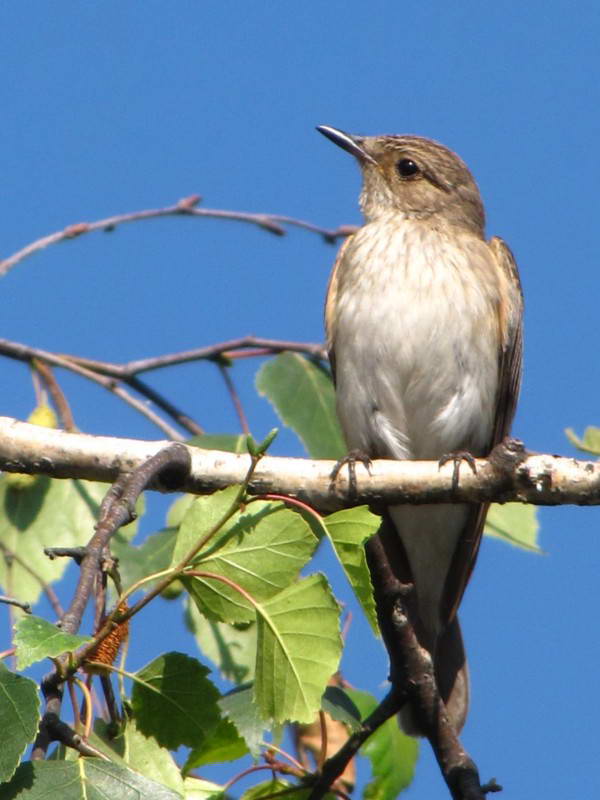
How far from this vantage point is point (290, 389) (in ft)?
19.0

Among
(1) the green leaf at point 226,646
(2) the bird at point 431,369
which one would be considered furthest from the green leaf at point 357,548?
(2) the bird at point 431,369

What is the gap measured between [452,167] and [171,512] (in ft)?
9.64

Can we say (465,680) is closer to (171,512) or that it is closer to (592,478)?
(171,512)

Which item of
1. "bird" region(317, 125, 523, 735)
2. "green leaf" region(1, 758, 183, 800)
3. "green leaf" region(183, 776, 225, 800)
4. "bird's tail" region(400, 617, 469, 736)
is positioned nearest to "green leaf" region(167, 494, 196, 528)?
"bird" region(317, 125, 523, 735)

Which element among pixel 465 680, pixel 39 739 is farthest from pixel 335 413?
pixel 39 739

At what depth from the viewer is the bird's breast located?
6.07 m

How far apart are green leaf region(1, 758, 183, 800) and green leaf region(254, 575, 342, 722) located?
1.20 feet

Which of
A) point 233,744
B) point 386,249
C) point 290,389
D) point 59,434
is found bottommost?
point 233,744

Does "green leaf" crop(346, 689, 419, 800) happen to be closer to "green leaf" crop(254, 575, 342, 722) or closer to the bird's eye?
"green leaf" crop(254, 575, 342, 722)

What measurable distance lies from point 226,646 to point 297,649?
2334 millimetres

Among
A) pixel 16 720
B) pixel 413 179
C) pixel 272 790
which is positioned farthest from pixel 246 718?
pixel 413 179

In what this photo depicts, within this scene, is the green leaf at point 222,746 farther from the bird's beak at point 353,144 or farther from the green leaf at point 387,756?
the bird's beak at point 353,144

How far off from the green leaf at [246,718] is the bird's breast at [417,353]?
2511 millimetres

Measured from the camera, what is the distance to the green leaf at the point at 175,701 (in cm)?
312
